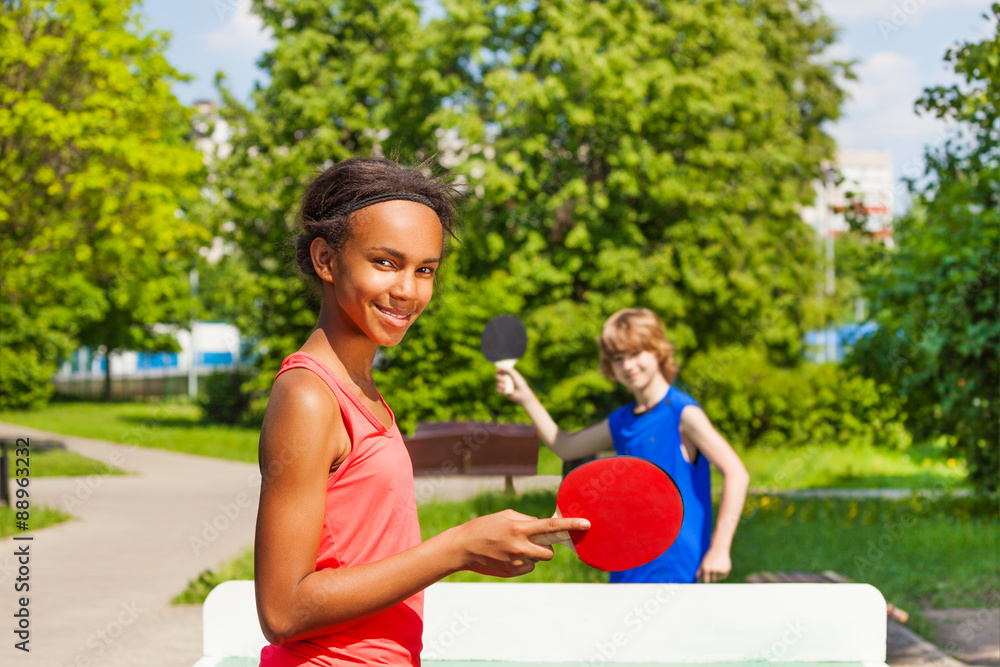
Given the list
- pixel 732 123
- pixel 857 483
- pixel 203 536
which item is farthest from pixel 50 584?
pixel 732 123

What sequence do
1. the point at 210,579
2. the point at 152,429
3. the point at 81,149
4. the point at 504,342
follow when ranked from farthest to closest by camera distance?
the point at 152,429
the point at 81,149
the point at 210,579
the point at 504,342

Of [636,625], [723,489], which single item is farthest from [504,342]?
[636,625]

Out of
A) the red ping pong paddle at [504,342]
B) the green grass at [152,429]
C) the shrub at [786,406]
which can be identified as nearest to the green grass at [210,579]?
the red ping pong paddle at [504,342]

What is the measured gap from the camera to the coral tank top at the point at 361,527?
1.55 m

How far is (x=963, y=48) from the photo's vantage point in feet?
22.5

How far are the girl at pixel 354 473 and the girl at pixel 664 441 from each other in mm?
1961

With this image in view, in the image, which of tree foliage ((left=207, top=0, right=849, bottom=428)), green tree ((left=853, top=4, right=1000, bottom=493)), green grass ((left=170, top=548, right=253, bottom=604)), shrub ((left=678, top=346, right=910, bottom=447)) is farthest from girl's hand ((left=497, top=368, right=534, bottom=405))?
shrub ((left=678, top=346, right=910, bottom=447))

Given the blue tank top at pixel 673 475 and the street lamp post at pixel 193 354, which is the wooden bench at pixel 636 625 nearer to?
the blue tank top at pixel 673 475

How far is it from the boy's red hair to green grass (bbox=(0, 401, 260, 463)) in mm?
11740

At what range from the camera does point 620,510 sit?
1618 millimetres

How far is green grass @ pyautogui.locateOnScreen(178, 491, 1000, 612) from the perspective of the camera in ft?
23.8

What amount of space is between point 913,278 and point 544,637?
27.8 ft

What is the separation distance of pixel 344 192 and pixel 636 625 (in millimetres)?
1833

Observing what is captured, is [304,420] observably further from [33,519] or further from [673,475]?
[33,519]
